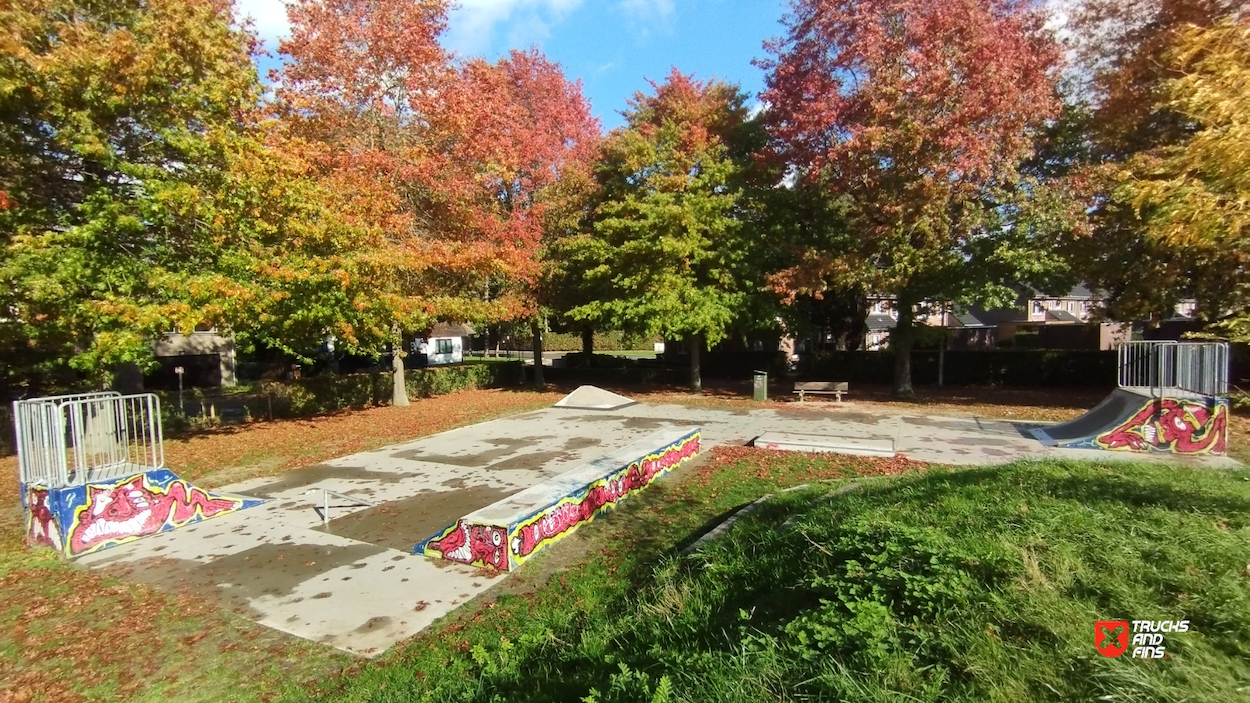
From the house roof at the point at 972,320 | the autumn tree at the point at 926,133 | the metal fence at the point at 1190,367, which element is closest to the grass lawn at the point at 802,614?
the metal fence at the point at 1190,367

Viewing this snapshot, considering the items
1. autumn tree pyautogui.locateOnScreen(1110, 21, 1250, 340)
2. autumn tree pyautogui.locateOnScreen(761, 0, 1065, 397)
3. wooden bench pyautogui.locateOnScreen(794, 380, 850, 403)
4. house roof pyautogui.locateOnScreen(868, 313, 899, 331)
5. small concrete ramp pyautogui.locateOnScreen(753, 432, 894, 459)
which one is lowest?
small concrete ramp pyautogui.locateOnScreen(753, 432, 894, 459)

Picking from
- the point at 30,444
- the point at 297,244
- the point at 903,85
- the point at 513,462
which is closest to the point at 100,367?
the point at 297,244

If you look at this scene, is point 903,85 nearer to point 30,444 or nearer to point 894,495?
point 894,495

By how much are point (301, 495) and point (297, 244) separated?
5.46m

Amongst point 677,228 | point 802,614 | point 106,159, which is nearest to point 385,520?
point 802,614

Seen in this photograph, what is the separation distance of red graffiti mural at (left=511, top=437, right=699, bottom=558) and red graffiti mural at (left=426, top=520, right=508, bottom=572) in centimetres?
16

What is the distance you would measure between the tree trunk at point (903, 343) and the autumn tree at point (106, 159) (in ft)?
60.2

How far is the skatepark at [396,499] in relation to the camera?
5752 mm

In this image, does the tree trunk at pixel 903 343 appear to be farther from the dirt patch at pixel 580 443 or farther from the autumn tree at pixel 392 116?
the autumn tree at pixel 392 116

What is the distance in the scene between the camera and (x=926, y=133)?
48.3 feet

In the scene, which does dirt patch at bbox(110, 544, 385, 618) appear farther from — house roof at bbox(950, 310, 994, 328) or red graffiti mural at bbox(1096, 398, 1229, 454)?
house roof at bbox(950, 310, 994, 328)

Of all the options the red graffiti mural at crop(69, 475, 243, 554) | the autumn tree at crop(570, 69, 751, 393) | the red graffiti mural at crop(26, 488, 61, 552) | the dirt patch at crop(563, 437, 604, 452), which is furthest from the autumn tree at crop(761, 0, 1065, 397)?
the red graffiti mural at crop(26, 488, 61, 552)

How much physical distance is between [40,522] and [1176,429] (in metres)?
16.8

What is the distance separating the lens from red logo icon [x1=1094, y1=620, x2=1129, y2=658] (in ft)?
8.34
